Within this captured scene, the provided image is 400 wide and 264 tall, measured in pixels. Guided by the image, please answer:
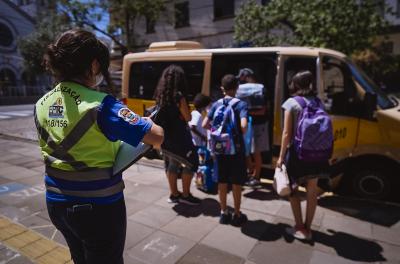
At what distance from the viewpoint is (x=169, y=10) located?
812 inches

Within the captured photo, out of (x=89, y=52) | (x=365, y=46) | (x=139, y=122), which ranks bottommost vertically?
(x=139, y=122)

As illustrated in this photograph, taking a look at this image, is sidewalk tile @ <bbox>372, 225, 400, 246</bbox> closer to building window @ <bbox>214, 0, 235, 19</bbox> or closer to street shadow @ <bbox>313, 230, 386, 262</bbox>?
street shadow @ <bbox>313, 230, 386, 262</bbox>

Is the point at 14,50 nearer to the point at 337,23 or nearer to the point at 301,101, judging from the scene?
the point at 337,23

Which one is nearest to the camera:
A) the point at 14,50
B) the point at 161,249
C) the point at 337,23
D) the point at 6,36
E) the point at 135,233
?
the point at 161,249

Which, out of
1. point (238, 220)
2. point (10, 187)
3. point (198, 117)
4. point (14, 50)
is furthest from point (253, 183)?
point (14, 50)

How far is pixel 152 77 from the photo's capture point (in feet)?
21.0

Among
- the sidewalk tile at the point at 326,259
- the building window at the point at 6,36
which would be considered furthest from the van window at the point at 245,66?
the building window at the point at 6,36

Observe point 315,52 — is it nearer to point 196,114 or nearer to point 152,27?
point 196,114

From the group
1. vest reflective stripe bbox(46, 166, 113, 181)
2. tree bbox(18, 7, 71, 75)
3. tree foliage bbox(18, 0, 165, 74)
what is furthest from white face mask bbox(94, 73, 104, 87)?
tree bbox(18, 7, 71, 75)

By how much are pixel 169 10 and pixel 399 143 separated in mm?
18993

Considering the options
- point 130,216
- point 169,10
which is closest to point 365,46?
point 130,216

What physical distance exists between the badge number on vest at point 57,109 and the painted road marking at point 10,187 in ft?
13.4

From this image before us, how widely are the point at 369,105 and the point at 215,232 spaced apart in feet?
9.04

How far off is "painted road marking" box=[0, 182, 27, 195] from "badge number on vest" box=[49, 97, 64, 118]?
4.09 m
